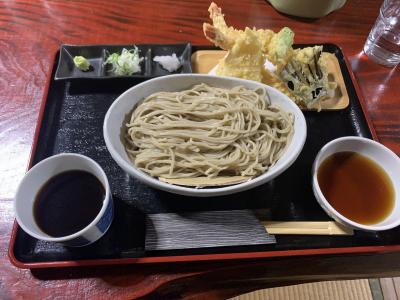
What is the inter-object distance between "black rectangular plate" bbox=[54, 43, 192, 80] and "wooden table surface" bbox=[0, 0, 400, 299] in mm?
177

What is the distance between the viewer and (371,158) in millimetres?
1455

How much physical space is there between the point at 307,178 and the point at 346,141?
220 mm

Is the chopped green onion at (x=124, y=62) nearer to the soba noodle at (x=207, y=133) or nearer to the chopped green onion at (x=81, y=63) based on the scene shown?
the chopped green onion at (x=81, y=63)

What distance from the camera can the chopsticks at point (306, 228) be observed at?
4.32 ft

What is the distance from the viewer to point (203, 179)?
1306mm

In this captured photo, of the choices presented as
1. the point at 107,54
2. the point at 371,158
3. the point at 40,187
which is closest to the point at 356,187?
the point at 371,158

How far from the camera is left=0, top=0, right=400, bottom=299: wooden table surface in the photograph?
4.10 ft

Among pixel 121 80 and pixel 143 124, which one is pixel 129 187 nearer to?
pixel 143 124

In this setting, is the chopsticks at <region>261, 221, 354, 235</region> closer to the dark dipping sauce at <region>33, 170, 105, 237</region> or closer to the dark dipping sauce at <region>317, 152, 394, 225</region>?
the dark dipping sauce at <region>317, 152, 394, 225</region>

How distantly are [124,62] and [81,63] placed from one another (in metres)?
0.22

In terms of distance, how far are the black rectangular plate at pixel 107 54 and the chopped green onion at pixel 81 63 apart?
0.02 m

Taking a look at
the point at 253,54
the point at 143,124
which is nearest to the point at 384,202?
the point at 253,54

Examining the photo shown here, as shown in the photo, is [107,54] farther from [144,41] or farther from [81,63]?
[144,41]

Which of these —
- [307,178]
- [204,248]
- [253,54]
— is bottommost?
[204,248]
